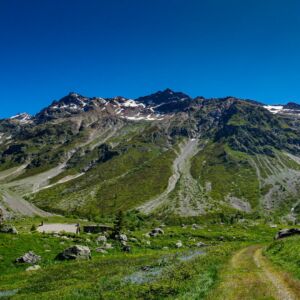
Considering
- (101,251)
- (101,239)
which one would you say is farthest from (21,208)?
(101,251)

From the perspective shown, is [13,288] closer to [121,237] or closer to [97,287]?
[97,287]

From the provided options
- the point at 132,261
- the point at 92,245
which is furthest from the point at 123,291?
the point at 92,245

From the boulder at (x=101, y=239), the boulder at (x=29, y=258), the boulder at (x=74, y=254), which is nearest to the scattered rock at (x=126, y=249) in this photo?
the boulder at (x=101, y=239)

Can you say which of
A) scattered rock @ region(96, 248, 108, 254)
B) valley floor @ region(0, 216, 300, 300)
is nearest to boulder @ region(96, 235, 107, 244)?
valley floor @ region(0, 216, 300, 300)

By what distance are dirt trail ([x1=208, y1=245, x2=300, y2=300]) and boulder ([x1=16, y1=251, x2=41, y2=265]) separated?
2591 centimetres

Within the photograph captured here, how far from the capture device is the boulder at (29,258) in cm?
4853

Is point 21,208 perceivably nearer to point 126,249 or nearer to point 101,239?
point 101,239

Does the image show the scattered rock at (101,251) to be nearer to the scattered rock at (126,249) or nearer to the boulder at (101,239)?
the scattered rock at (126,249)

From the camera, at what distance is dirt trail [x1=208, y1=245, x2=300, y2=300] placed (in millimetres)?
25516

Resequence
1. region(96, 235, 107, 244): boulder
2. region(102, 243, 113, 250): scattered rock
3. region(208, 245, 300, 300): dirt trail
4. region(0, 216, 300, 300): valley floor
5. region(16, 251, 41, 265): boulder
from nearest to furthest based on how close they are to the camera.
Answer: region(208, 245, 300, 300): dirt trail
region(0, 216, 300, 300): valley floor
region(16, 251, 41, 265): boulder
region(102, 243, 113, 250): scattered rock
region(96, 235, 107, 244): boulder

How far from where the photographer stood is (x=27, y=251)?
5334 centimetres

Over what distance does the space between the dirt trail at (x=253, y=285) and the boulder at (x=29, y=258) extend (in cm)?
2591

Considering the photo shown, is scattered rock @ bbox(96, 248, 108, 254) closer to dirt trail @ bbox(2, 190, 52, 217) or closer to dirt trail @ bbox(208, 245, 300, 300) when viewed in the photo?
dirt trail @ bbox(208, 245, 300, 300)

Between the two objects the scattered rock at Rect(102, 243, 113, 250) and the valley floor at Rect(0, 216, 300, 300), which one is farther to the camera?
the scattered rock at Rect(102, 243, 113, 250)
